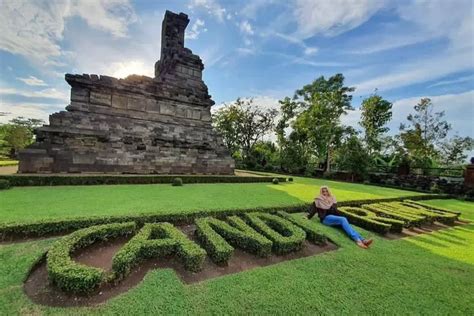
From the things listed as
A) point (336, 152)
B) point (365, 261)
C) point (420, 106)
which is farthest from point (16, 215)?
point (420, 106)

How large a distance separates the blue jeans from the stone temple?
30.5 feet

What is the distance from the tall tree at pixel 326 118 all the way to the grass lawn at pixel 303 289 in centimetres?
1931

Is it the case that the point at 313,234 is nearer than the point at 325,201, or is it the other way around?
the point at 313,234

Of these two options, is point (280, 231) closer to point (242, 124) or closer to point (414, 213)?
point (414, 213)

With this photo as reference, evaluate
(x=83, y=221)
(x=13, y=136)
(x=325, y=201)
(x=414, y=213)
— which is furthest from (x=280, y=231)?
(x=13, y=136)

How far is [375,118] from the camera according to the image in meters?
24.6

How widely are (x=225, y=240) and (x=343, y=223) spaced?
266 centimetres

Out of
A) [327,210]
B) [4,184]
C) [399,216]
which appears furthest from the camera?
[4,184]

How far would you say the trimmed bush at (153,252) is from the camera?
2.82 metres

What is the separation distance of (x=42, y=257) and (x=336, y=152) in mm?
21685

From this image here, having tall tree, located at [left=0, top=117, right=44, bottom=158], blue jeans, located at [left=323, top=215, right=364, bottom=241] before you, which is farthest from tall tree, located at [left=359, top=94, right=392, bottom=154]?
tall tree, located at [left=0, top=117, right=44, bottom=158]

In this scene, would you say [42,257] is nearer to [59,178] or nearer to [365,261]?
[365,261]

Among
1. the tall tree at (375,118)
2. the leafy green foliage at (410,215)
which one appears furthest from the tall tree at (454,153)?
the leafy green foliage at (410,215)

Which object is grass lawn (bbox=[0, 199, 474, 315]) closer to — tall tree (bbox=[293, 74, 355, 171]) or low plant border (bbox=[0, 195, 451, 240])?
low plant border (bbox=[0, 195, 451, 240])
